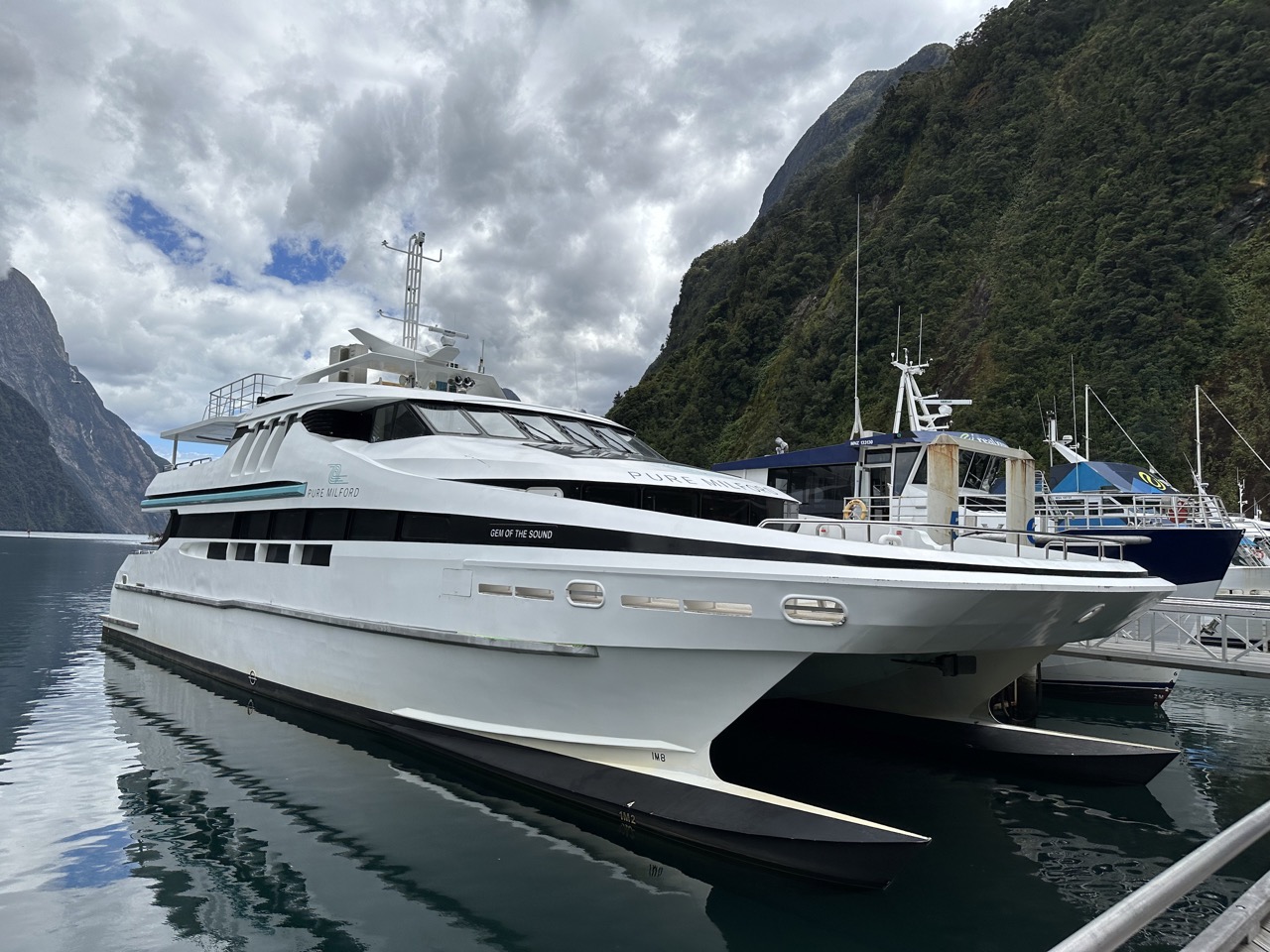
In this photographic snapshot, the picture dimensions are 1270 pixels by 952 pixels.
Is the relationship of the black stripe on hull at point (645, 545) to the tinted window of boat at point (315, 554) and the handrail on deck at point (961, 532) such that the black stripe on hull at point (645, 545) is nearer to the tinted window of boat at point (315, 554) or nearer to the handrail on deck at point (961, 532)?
the handrail on deck at point (961, 532)

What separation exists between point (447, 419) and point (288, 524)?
3.00 m

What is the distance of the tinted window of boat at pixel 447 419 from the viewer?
931 cm

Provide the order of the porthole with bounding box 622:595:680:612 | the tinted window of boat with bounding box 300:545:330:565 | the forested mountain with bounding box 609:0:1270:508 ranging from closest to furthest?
the porthole with bounding box 622:595:680:612 → the tinted window of boat with bounding box 300:545:330:565 → the forested mountain with bounding box 609:0:1270:508

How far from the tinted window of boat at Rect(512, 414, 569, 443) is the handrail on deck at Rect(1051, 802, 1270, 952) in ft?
23.6

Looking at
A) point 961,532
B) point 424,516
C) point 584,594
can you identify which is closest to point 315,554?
point 424,516

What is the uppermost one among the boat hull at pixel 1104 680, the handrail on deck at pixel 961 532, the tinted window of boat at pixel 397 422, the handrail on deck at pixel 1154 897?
the tinted window of boat at pixel 397 422

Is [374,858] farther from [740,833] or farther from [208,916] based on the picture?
[740,833]

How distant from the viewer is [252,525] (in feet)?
38.1

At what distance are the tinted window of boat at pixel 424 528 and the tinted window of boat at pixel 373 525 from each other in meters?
0.20

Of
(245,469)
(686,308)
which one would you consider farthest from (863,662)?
(686,308)

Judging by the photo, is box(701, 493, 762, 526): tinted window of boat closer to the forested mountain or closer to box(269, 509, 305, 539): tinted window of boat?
box(269, 509, 305, 539): tinted window of boat

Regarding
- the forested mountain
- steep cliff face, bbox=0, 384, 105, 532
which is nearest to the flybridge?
the forested mountain

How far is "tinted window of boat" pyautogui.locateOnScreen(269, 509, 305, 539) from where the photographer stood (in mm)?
Answer: 10328

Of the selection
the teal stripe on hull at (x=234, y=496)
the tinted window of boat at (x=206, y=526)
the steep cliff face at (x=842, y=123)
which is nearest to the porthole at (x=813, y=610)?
the teal stripe on hull at (x=234, y=496)
